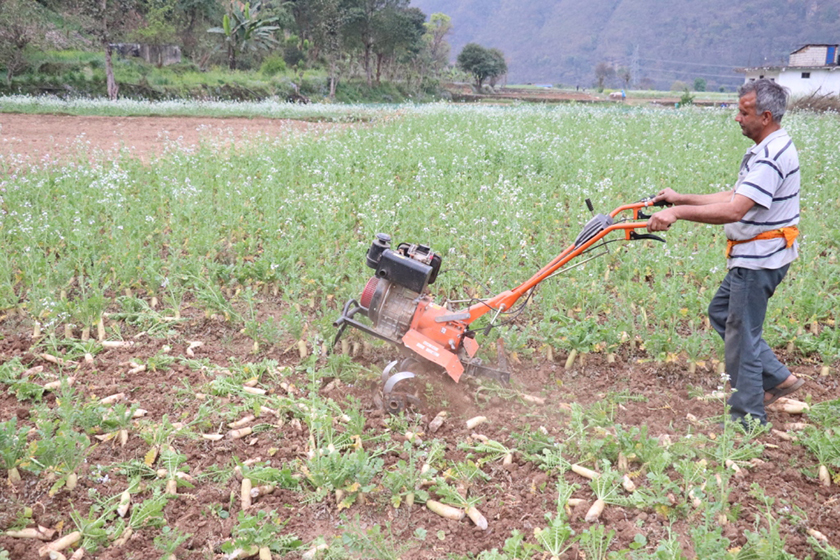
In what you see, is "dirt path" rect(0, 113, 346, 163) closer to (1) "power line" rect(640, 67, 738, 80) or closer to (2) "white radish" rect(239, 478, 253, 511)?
(2) "white radish" rect(239, 478, 253, 511)

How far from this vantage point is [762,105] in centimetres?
362

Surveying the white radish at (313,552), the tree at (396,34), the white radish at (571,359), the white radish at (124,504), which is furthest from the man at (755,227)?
the tree at (396,34)

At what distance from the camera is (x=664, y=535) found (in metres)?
3.08

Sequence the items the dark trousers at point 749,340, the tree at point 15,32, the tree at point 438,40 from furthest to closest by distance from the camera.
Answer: the tree at point 438,40 → the tree at point 15,32 → the dark trousers at point 749,340

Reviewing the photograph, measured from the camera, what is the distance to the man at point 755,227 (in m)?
3.59

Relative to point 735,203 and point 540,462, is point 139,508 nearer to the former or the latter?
point 540,462

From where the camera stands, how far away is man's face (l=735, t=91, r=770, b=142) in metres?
3.65

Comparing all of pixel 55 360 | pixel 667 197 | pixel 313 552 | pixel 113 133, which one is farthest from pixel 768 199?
pixel 113 133

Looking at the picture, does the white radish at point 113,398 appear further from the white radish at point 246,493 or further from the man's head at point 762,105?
the man's head at point 762,105

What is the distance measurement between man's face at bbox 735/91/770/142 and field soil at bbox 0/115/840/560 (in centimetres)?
186

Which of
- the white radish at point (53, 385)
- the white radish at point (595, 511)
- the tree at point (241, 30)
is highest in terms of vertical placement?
the tree at point (241, 30)

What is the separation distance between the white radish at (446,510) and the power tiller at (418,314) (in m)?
0.87

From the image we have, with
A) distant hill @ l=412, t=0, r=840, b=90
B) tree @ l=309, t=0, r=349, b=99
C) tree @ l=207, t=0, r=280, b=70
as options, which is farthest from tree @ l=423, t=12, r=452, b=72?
distant hill @ l=412, t=0, r=840, b=90

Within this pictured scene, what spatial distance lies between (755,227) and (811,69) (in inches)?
2126
